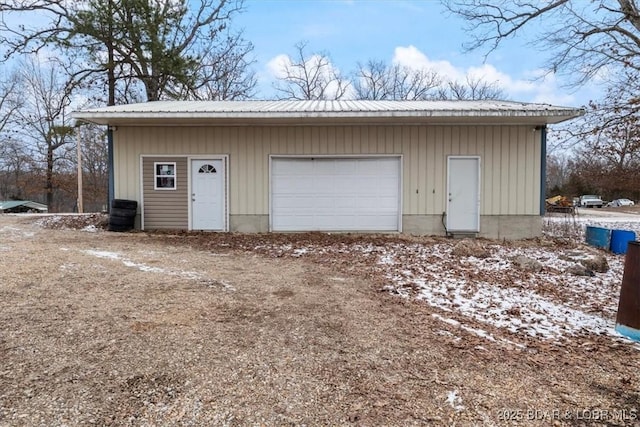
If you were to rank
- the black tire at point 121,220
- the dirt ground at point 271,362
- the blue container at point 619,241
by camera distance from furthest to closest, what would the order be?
the black tire at point 121,220 < the blue container at point 619,241 < the dirt ground at point 271,362

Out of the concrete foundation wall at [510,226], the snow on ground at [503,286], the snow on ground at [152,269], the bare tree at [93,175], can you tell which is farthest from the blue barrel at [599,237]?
the bare tree at [93,175]

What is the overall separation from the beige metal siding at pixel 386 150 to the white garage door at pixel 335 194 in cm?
24

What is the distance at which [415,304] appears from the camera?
4.41m

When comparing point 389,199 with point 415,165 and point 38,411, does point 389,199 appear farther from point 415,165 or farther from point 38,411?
point 38,411

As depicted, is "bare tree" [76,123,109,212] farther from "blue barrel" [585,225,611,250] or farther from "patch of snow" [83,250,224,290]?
"blue barrel" [585,225,611,250]

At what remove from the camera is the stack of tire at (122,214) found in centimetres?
962

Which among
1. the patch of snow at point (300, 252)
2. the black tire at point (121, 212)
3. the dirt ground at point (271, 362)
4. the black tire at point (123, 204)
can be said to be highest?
the black tire at point (123, 204)

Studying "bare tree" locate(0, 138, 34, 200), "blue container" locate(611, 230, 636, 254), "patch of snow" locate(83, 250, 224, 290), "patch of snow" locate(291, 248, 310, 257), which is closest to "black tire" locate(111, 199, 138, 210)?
"patch of snow" locate(83, 250, 224, 290)

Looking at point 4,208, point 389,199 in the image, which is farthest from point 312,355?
point 4,208

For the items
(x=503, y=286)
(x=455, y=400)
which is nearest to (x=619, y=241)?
(x=503, y=286)

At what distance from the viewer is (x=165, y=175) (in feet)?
32.4

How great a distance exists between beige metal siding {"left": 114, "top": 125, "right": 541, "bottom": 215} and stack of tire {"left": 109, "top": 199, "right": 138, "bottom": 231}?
64 centimetres

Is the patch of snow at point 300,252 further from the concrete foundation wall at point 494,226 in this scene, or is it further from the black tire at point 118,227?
the black tire at point 118,227

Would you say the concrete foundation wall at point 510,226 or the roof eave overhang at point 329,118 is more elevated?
the roof eave overhang at point 329,118
